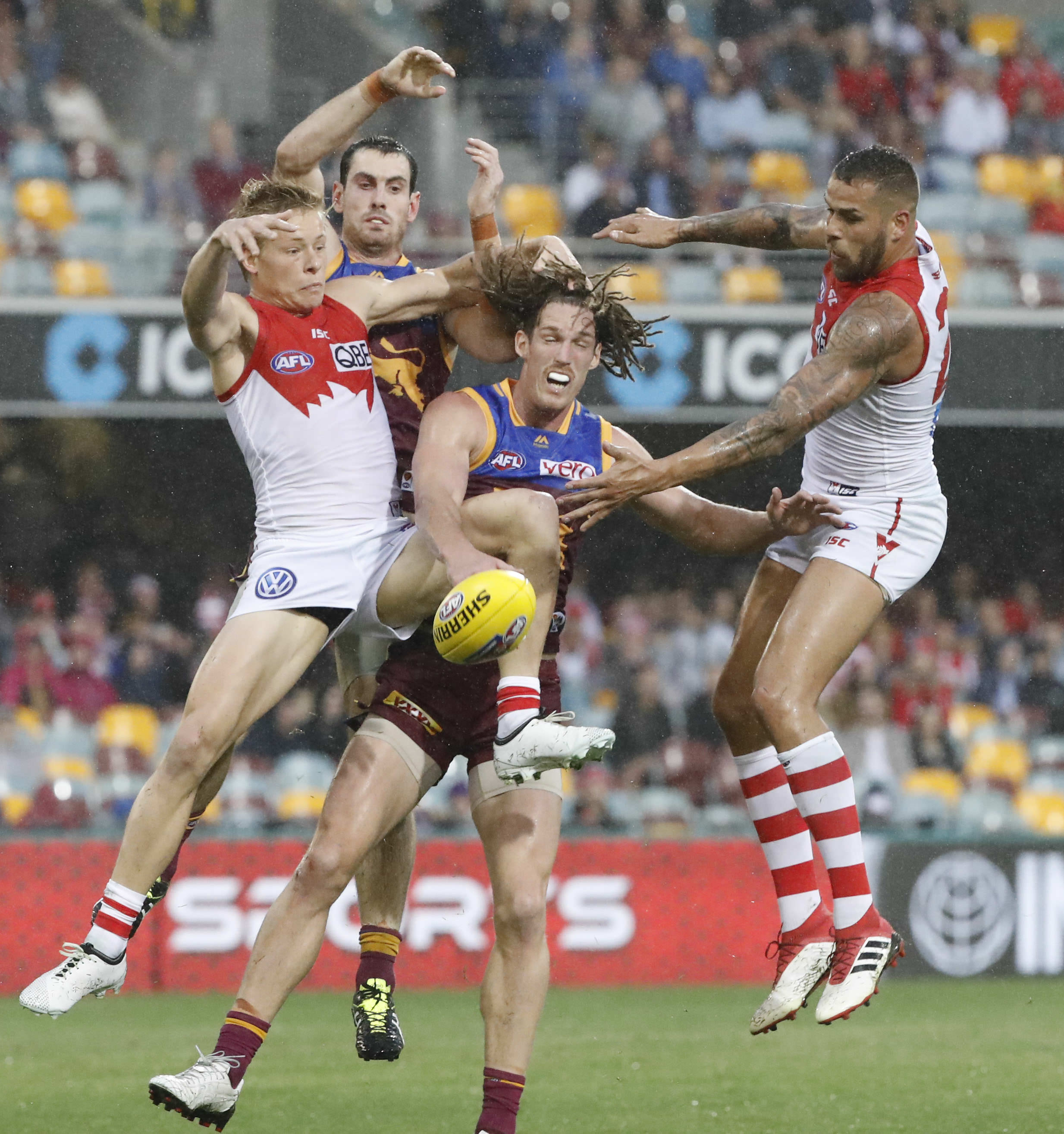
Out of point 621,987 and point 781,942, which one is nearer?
point 781,942

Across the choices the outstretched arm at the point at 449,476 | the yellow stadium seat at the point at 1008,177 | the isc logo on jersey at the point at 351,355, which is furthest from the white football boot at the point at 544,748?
the yellow stadium seat at the point at 1008,177

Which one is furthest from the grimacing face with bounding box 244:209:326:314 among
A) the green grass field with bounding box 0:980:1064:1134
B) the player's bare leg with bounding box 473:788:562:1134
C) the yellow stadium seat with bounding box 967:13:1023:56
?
the yellow stadium seat with bounding box 967:13:1023:56

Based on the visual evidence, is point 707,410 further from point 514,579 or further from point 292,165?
point 514,579

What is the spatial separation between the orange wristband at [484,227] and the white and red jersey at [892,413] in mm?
1190

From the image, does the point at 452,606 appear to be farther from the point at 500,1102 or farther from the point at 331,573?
the point at 500,1102

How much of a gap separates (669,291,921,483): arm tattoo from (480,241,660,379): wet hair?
65 cm

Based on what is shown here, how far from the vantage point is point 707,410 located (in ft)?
40.8

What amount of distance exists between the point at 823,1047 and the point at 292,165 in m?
6.17

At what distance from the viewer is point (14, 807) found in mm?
11773

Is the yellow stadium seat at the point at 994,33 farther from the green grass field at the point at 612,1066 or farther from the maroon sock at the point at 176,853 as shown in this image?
the maroon sock at the point at 176,853

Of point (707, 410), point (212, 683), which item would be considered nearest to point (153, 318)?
point (707, 410)

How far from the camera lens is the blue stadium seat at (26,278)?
12.4m

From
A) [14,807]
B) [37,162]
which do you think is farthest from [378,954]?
[37,162]

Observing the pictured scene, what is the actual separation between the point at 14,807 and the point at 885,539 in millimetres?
7675
